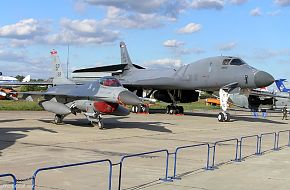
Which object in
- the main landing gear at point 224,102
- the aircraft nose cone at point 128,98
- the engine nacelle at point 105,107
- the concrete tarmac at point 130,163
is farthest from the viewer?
the main landing gear at point 224,102

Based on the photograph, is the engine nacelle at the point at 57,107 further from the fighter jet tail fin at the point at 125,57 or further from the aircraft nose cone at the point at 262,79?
the fighter jet tail fin at the point at 125,57

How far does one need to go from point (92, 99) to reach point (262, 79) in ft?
40.8

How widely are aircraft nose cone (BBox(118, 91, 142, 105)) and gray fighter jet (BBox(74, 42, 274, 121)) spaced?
16.0 ft

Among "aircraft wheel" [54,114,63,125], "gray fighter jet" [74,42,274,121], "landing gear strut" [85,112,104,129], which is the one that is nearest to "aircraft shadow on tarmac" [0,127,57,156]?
"landing gear strut" [85,112,104,129]

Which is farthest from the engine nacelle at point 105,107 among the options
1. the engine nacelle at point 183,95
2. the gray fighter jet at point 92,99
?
the engine nacelle at point 183,95

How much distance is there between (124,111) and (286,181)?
12.2 m

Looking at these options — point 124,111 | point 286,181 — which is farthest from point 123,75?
point 286,181

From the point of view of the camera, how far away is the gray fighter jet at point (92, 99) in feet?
63.7

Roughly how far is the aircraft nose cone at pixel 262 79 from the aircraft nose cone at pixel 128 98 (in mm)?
11761

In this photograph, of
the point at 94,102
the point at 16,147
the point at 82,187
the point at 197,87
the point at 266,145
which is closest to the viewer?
the point at 82,187

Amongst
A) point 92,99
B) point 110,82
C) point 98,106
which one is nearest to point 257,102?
point 110,82

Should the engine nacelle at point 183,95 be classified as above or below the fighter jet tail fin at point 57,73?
below

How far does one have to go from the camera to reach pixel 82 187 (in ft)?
25.9

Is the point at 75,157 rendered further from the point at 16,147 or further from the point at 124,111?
the point at 124,111
